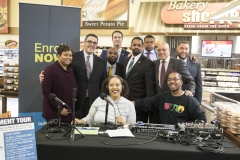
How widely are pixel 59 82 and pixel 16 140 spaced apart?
123cm

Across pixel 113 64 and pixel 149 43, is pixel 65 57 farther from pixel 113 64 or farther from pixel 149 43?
pixel 149 43

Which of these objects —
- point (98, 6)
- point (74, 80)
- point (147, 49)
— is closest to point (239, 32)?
point (147, 49)

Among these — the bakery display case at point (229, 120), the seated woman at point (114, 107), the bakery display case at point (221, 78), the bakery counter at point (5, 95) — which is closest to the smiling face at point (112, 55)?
the seated woman at point (114, 107)

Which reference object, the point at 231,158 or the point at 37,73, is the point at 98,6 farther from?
the point at 231,158

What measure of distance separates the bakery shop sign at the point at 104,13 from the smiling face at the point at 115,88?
565 centimetres

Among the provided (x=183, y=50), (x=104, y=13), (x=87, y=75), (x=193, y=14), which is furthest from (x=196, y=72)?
(x=104, y=13)

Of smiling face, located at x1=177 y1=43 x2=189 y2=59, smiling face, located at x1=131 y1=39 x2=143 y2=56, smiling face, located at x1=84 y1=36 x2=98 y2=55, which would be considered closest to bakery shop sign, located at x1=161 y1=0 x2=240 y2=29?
smiling face, located at x1=177 y1=43 x2=189 y2=59

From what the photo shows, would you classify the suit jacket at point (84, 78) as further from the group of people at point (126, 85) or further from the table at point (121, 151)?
the table at point (121, 151)

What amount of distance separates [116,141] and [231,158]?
0.94 metres

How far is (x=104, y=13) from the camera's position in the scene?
8.26m

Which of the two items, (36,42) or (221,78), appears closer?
(36,42)

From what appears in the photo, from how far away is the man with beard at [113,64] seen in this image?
356 centimetres

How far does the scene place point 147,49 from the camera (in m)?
4.07

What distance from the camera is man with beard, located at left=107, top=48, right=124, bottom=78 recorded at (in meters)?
3.56
